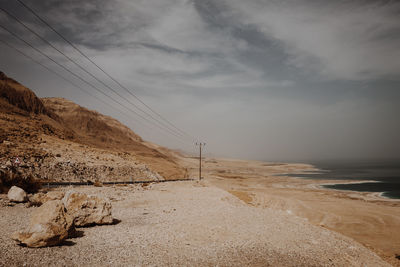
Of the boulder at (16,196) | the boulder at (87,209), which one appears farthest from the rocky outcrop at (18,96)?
the boulder at (87,209)

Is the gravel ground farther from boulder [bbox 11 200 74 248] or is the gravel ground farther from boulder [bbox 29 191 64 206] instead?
boulder [bbox 29 191 64 206]

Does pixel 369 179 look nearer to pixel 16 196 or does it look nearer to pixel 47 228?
pixel 47 228

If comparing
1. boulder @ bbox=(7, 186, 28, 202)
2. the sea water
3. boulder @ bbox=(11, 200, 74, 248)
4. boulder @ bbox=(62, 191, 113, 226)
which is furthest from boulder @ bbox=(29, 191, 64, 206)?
the sea water

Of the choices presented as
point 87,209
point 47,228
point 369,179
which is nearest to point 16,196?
point 87,209

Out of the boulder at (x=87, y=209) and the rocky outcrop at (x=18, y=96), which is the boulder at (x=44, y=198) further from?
the rocky outcrop at (x=18, y=96)

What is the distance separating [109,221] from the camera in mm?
10828

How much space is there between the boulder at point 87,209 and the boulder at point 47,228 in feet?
6.19

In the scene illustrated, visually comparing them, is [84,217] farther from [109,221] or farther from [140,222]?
[140,222]

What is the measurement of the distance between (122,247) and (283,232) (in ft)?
27.6

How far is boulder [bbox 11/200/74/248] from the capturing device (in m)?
6.95

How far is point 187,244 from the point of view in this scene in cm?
916

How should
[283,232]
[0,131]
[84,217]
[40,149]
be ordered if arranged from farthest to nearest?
[0,131] < [40,149] < [283,232] < [84,217]

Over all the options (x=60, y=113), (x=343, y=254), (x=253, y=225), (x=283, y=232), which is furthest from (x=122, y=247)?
(x=60, y=113)

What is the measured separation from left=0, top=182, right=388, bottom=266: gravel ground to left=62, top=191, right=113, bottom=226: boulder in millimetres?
467
